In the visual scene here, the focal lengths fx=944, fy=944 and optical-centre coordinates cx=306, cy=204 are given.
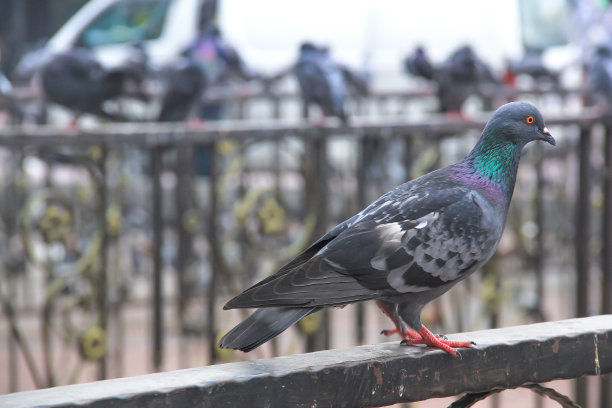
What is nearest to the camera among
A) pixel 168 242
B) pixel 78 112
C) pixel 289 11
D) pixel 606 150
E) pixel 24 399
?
pixel 24 399

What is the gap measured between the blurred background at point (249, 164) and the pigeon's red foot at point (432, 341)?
183 cm

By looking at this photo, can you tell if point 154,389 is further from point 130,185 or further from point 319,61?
point 130,185

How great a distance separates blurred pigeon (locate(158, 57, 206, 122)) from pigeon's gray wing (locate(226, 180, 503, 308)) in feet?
14.1

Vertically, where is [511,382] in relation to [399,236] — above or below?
below

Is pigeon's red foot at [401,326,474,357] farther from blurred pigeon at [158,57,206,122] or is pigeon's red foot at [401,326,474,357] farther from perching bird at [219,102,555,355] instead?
blurred pigeon at [158,57,206,122]

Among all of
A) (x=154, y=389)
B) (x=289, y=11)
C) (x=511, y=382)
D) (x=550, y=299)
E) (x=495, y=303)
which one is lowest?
(x=550, y=299)

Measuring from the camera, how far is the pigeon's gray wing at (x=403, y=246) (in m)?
2.06

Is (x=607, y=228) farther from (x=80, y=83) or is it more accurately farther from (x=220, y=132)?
(x=80, y=83)

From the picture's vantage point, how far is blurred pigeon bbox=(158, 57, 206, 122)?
6.33 m

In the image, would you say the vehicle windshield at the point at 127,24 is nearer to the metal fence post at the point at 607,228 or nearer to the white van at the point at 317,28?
the white van at the point at 317,28

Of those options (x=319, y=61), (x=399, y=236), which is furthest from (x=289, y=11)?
(x=399, y=236)

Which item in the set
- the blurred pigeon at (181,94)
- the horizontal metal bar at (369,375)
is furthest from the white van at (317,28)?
the horizontal metal bar at (369,375)

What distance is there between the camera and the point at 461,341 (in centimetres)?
172

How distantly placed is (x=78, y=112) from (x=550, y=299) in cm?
394
